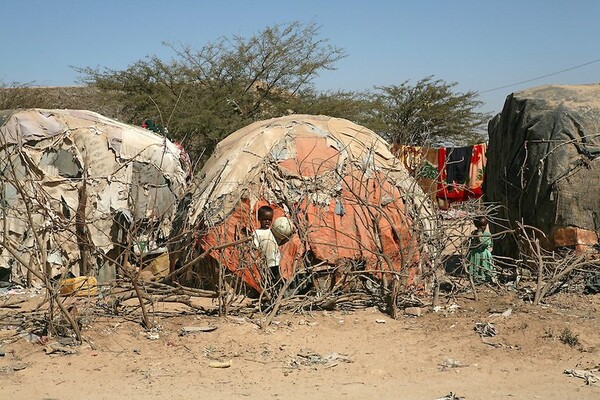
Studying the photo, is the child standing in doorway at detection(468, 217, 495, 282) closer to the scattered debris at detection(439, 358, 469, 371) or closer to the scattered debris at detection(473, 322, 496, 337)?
the scattered debris at detection(473, 322, 496, 337)

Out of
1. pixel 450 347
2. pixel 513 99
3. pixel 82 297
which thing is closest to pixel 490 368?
pixel 450 347

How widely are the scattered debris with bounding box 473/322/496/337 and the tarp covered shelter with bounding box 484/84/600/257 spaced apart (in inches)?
111

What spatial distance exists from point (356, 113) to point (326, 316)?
1515cm

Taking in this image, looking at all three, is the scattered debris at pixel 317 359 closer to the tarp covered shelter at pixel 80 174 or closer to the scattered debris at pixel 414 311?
the scattered debris at pixel 414 311

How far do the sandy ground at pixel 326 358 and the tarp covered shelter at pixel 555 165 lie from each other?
206 centimetres

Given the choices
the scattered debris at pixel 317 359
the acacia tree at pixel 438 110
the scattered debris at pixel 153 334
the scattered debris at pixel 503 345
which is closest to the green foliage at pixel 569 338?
the scattered debris at pixel 503 345

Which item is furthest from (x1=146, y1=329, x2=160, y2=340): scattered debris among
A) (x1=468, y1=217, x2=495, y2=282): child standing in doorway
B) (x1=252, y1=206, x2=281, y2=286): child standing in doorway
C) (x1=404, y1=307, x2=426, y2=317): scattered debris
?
(x1=468, y1=217, x2=495, y2=282): child standing in doorway

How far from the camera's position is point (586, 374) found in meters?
5.31

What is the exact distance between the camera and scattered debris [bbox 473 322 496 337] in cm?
607

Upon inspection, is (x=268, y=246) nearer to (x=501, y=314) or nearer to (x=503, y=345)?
(x=501, y=314)

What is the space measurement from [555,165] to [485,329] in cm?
343

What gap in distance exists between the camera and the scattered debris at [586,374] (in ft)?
17.1

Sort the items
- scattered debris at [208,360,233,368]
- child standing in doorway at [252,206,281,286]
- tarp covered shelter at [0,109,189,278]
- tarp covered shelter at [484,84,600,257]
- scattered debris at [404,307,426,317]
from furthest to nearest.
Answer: tarp covered shelter at [0,109,189,278] → tarp covered shelter at [484,84,600,257] → child standing in doorway at [252,206,281,286] → scattered debris at [404,307,426,317] → scattered debris at [208,360,233,368]

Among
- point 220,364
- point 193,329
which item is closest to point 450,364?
point 220,364
